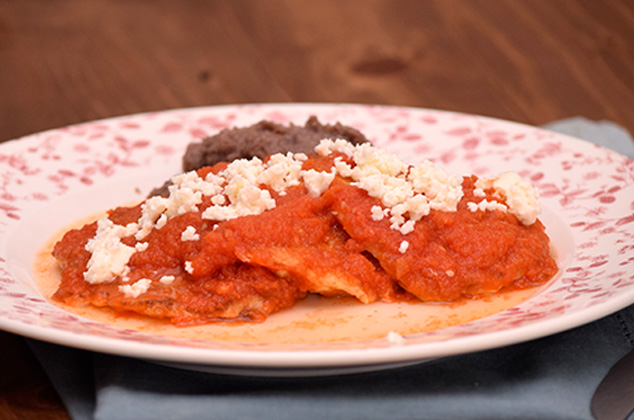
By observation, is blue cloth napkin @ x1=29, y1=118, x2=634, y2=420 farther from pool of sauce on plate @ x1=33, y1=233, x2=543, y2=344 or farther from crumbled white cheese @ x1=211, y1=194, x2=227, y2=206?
crumbled white cheese @ x1=211, y1=194, x2=227, y2=206

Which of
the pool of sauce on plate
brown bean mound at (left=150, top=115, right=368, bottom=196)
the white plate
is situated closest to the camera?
the white plate

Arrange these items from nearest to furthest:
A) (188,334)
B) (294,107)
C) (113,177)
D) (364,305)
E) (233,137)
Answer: (188,334)
(364,305)
(233,137)
(113,177)
(294,107)

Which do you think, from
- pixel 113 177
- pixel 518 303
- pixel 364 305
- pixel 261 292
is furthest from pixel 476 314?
pixel 113 177

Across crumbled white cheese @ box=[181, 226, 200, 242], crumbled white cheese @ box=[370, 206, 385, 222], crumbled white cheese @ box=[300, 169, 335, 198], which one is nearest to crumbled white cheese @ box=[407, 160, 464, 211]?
crumbled white cheese @ box=[370, 206, 385, 222]

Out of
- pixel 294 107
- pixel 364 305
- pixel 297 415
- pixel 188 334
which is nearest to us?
pixel 297 415

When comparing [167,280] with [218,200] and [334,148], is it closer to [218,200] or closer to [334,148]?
[218,200]

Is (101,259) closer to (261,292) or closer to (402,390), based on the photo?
(261,292)
